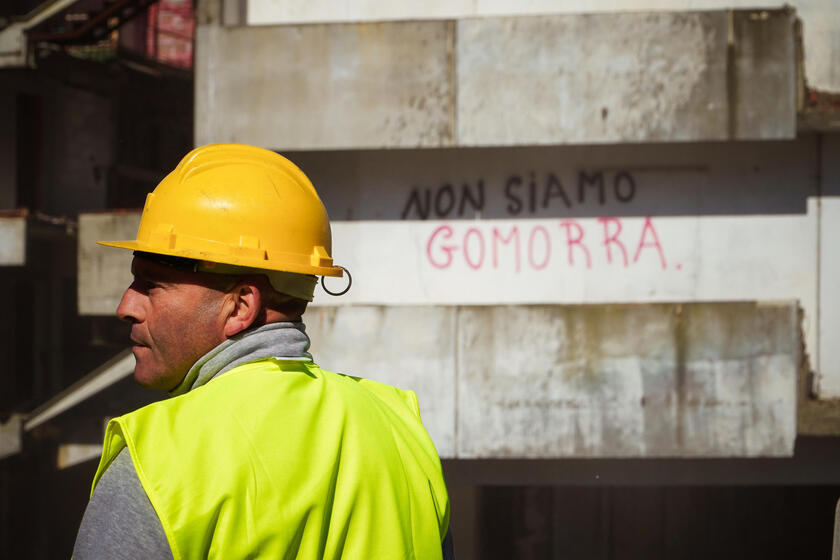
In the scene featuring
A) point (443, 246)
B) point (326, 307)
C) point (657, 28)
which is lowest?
point (326, 307)

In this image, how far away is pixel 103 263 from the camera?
8156mm

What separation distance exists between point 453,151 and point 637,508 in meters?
5.48

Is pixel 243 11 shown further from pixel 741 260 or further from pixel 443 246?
pixel 741 260

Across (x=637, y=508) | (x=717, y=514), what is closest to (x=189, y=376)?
(x=637, y=508)

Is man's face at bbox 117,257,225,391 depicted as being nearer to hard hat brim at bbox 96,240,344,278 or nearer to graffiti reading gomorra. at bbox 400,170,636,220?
hard hat brim at bbox 96,240,344,278

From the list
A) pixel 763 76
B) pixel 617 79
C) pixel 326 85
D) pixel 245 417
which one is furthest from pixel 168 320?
pixel 763 76

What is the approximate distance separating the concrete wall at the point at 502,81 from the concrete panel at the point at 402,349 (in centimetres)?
144

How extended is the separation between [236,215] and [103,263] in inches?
273

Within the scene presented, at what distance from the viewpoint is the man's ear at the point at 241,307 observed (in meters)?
1.70

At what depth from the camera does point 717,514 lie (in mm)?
11188

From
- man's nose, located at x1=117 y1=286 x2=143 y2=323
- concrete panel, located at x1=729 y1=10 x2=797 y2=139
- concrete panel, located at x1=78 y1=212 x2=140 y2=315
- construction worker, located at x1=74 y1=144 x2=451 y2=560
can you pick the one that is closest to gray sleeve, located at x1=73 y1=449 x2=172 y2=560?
construction worker, located at x1=74 y1=144 x2=451 y2=560

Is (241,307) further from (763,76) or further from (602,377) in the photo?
(763,76)

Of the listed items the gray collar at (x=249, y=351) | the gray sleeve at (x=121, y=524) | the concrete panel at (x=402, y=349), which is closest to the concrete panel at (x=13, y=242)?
the concrete panel at (x=402, y=349)

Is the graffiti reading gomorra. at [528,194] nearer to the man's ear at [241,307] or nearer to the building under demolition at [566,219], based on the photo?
the building under demolition at [566,219]
